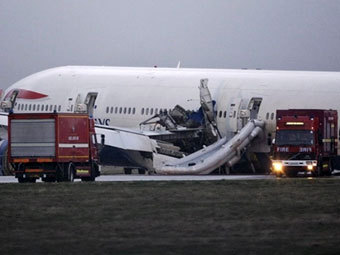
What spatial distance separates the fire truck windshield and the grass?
1265 cm

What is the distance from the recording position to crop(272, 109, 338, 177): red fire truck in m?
61.7

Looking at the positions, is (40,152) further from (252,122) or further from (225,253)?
(225,253)

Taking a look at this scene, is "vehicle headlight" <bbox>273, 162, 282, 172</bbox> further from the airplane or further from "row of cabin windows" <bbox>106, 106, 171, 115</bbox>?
"row of cabin windows" <bbox>106, 106, 171, 115</bbox>

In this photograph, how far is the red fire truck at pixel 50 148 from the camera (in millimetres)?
54469

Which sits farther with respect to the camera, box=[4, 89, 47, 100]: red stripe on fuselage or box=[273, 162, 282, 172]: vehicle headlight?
box=[4, 89, 47, 100]: red stripe on fuselage

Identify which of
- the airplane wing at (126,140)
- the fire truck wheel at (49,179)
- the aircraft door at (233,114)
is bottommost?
the fire truck wheel at (49,179)

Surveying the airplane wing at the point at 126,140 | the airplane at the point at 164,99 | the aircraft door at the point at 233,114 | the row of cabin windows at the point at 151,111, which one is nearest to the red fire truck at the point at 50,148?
the airplane wing at the point at 126,140

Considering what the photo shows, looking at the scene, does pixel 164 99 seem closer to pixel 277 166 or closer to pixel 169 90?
pixel 169 90

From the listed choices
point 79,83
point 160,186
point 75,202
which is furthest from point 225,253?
point 79,83

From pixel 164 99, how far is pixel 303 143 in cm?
1268

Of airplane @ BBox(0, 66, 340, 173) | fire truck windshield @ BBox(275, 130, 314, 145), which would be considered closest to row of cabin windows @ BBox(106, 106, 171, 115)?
airplane @ BBox(0, 66, 340, 173)

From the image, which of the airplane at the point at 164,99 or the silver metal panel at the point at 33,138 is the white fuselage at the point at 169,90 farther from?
the silver metal panel at the point at 33,138

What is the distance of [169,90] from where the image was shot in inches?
2904

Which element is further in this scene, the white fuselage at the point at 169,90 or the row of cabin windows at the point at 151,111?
the row of cabin windows at the point at 151,111
